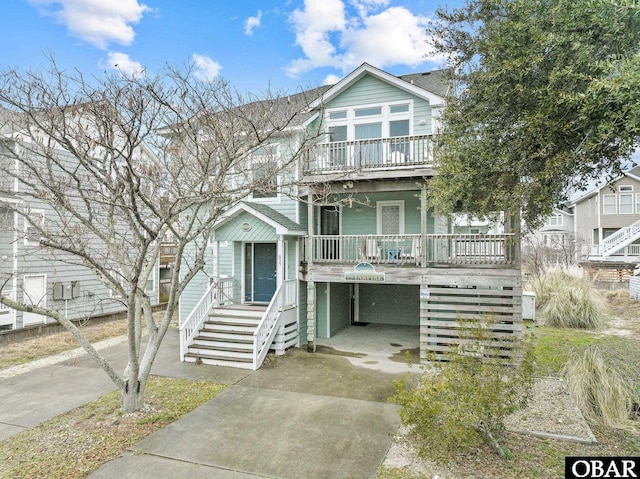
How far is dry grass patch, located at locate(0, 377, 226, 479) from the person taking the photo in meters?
4.82

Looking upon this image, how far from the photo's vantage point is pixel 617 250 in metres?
28.0

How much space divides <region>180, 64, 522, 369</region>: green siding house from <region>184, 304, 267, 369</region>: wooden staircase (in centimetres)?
3

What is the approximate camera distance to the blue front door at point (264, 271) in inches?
476

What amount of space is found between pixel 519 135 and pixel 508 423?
4433 mm

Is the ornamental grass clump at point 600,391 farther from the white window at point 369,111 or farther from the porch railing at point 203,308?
the white window at point 369,111

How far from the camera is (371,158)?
10625 millimetres

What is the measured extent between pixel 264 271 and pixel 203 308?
7.76 feet

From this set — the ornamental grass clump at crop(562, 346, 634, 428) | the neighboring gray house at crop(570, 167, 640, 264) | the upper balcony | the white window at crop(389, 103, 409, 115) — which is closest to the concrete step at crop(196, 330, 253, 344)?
the upper balcony

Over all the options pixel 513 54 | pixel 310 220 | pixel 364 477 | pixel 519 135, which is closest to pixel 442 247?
pixel 310 220

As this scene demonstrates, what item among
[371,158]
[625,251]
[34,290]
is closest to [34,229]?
[34,290]

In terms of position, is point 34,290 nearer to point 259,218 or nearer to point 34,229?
point 34,229

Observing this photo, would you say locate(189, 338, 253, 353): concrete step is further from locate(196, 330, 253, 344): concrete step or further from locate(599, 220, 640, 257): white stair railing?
locate(599, 220, 640, 257): white stair railing

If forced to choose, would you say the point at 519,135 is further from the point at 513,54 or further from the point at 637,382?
the point at 637,382

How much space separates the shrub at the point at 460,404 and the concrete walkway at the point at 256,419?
83cm
